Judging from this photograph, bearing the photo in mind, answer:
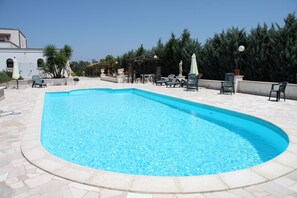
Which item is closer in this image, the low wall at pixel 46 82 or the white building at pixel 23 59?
the low wall at pixel 46 82

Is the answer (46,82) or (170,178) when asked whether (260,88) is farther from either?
(46,82)

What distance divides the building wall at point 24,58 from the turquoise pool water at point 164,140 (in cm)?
2424

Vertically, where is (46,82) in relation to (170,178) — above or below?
above

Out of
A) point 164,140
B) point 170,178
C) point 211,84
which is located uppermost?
point 211,84

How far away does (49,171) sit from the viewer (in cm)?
288

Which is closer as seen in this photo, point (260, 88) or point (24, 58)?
point (260, 88)

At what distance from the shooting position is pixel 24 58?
28.7 metres

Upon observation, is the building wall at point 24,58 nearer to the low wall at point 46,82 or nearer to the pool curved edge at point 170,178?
the low wall at point 46,82

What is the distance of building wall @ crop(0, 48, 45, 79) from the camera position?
28.2 m

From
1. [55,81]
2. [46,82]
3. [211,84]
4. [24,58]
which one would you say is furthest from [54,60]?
[211,84]

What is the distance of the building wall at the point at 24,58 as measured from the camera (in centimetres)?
2822

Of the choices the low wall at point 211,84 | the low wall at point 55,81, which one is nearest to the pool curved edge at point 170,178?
the low wall at point 211,84

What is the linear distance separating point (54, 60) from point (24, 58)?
1108 centimetres

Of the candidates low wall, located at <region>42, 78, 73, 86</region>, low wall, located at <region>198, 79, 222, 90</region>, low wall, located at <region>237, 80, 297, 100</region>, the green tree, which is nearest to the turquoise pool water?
low wall, located at <region>237, 80, 297, 100</region>
